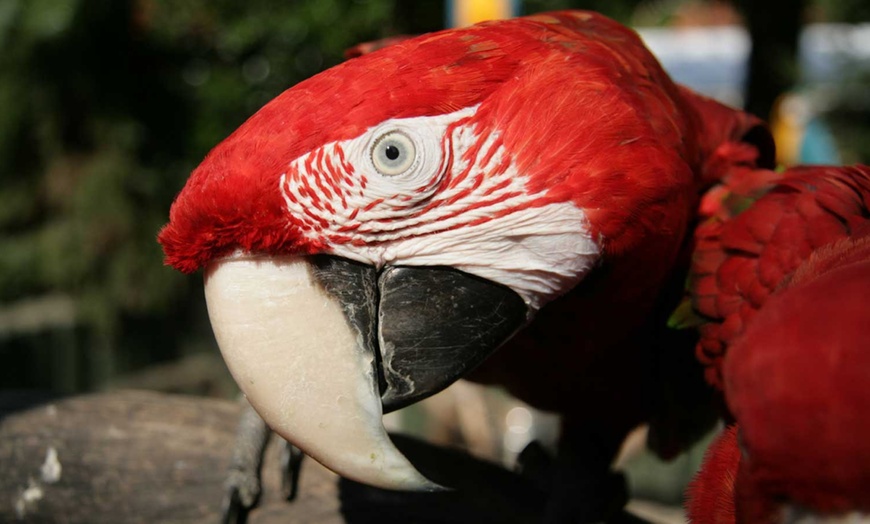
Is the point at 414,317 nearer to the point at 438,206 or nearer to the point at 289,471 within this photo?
the point at 438,206

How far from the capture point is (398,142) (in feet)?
3.95

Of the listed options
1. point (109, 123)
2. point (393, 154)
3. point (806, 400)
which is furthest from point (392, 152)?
point (109, 123)

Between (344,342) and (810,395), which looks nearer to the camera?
(810,395)

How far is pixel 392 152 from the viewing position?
1202 millimetres

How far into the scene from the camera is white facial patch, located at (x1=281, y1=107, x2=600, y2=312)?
119 cm

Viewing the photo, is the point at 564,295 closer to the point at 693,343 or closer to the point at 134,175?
the point at 693,343

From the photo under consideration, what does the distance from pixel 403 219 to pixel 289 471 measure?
969mm

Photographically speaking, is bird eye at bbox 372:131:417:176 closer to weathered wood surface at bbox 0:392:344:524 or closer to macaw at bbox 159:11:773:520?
macaw at bbox 159:11:773:520

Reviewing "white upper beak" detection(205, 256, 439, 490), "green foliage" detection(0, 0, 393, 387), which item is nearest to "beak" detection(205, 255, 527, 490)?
"white upper beak" detection(205, 256, 439, 490)

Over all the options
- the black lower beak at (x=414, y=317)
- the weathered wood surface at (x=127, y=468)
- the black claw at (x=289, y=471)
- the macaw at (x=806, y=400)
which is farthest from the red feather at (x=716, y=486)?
the black claw at (x=289, y=471)

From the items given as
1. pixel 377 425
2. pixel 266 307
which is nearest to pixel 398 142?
pixel 266 307

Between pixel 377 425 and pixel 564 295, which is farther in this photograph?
pixel 564 295

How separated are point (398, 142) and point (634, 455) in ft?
9.72

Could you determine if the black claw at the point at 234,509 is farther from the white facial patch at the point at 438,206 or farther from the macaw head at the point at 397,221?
the white facial patch at the point at 438,206
